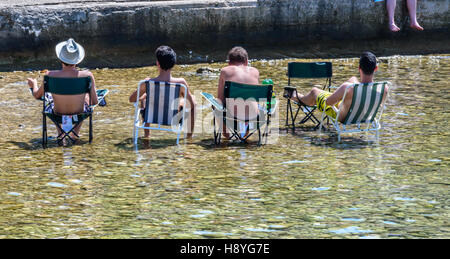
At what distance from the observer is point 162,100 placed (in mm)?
8422

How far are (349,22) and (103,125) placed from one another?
8368 mm

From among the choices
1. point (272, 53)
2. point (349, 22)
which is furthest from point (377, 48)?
point (272, 53)

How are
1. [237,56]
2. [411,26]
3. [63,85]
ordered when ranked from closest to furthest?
[63,85] < [237,56] < [411,26]

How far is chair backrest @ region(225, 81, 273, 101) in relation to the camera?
8237 mm

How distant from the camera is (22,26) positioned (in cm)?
1501

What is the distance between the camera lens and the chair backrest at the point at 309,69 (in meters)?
9.39

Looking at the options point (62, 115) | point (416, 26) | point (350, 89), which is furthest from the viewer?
point (416, 26)

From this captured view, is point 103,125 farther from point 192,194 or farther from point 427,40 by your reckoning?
point 427,40

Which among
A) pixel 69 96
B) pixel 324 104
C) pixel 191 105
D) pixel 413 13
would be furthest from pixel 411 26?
pixel 69 96

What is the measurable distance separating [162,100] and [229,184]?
208cm

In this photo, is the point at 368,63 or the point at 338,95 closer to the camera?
the point at 368,63

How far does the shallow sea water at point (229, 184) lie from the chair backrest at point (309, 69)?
67cm

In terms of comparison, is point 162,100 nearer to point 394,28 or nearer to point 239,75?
point 239,75

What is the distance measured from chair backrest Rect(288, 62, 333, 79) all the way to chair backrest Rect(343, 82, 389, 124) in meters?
1.17
